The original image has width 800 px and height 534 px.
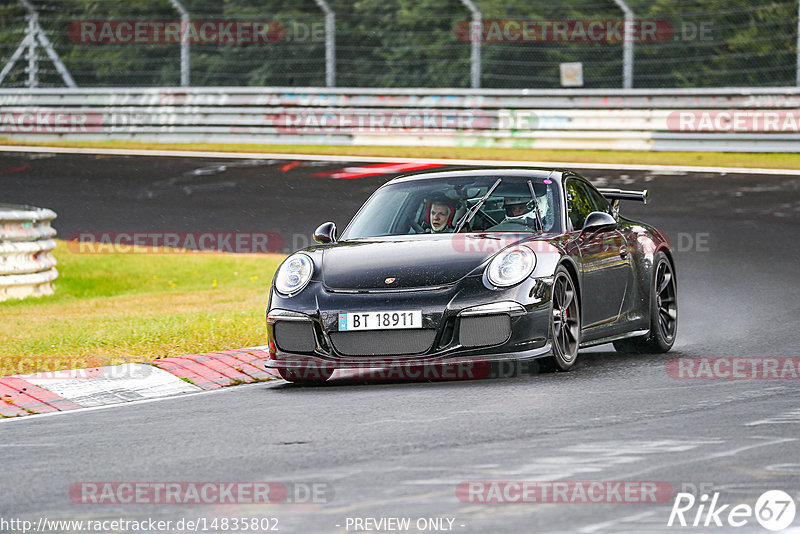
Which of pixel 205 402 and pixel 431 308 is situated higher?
pixel 431 308

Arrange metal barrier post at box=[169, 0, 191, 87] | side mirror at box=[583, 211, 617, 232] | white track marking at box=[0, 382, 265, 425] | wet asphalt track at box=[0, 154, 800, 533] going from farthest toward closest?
metal barrier post at box=[169, 0, 191, 87], side mirror at box=[583, 211, 617, 232], white track marking at box=[0, 382, 265, 425], wet asphalt track at box=[0, 154, 800, 533]

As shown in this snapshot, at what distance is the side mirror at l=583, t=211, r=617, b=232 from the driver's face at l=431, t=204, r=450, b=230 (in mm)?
893

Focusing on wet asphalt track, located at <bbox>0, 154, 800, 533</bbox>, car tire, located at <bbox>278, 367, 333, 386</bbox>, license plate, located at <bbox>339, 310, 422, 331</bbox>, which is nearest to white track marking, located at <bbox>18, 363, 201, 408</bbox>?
wet asphalt track, located at <bbox>0, 154, 800, 533</bbox>

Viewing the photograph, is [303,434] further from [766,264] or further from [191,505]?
[766,264]

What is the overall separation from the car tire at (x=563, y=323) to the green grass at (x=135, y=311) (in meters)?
2.45

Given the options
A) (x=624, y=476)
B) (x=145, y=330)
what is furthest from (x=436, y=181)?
Result: (x=624, y=476)

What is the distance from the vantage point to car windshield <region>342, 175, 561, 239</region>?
935cm

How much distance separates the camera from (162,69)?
26.5 metres

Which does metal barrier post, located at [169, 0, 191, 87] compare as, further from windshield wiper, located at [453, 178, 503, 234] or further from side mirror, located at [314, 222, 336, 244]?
windshield wiper, located at [453, 178, 503, 234]

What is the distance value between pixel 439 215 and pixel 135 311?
4.19 metres

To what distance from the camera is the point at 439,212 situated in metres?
9.54

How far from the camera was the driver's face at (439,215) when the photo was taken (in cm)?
948

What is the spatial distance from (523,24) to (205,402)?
18.0m

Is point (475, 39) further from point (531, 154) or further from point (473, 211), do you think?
point (473, 211)
